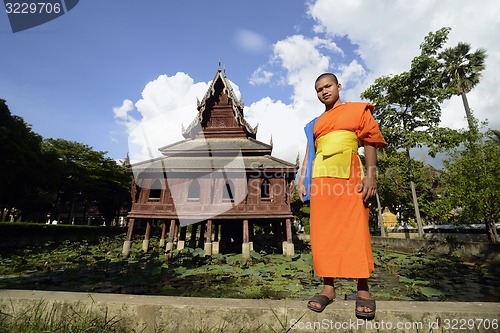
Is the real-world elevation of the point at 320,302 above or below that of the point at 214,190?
below

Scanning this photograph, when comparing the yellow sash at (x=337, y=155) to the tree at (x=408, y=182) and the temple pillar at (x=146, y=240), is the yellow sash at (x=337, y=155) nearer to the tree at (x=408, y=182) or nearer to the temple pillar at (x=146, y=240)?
the temple pillar at (x=146, y=240)

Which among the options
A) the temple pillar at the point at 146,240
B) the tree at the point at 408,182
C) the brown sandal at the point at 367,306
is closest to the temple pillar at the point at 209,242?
the temple pillar at the point at 146,240

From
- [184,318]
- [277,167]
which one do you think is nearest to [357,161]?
[184,318]

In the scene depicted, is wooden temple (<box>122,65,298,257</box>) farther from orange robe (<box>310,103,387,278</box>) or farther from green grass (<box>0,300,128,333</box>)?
green grass (<box>0,300,128,333</box>)

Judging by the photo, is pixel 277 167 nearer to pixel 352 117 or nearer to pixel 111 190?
pixel 352 117

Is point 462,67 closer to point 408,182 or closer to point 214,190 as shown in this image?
point 408,182

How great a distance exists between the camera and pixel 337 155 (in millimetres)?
2246

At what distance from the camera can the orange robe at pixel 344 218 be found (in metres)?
1.99

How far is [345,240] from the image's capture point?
201 centimetres

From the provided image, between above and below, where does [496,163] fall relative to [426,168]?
below

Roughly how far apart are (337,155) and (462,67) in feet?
92.6

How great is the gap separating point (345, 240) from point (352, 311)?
1.66ft

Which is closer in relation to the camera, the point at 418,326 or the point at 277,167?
the point at 418,326

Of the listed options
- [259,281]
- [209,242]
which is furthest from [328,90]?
[209,242]
